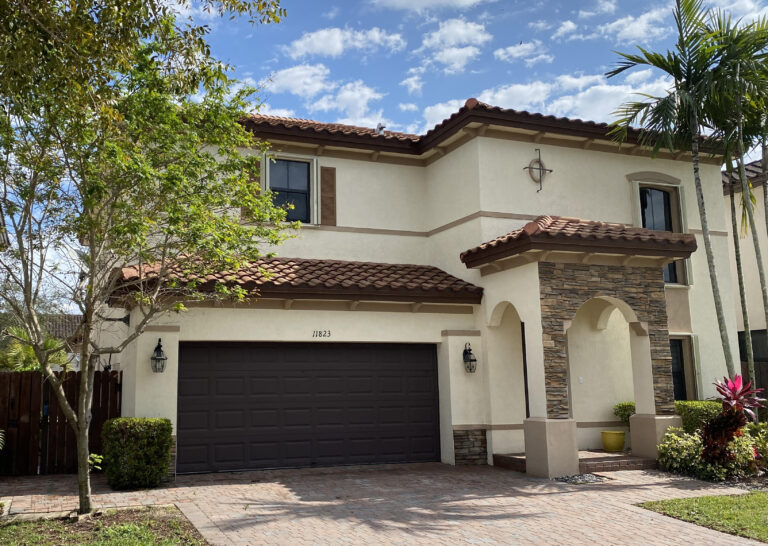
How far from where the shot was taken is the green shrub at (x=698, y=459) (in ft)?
39.8

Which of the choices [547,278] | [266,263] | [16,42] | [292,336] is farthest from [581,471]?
[16,42]

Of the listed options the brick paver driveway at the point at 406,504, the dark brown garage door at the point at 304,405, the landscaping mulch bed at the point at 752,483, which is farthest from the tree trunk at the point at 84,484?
the landscaping mulch bed at the point at 752,483

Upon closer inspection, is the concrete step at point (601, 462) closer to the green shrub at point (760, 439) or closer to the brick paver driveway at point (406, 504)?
the brick paver driveway at point (406, 504)

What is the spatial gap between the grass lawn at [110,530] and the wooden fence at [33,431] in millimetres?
4723

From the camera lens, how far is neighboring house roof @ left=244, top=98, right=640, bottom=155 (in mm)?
15117

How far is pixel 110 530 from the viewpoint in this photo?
8.47 m

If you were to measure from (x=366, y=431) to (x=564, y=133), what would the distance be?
7.86 metres

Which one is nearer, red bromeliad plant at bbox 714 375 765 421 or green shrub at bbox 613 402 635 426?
red bromeliad plant at bbox 714 375 765 421

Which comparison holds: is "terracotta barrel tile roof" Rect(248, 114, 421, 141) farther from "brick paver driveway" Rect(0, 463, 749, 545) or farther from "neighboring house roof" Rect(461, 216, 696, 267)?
"brick paver driveway" Rect(0, 463, 749, 545)

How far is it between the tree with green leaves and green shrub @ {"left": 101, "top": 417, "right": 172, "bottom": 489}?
5.91 ft

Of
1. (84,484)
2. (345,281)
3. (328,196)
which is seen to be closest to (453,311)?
(345,281)

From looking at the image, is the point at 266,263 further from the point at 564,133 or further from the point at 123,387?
the point at 564,133

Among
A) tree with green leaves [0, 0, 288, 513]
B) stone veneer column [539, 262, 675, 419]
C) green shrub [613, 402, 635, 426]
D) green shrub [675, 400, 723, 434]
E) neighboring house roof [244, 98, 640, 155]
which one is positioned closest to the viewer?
tree with green leaves [0, 0, 288, 513]

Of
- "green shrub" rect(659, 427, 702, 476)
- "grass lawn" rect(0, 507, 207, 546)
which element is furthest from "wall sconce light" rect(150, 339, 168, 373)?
"green shrub" rect(659, 427, 702, 476)
